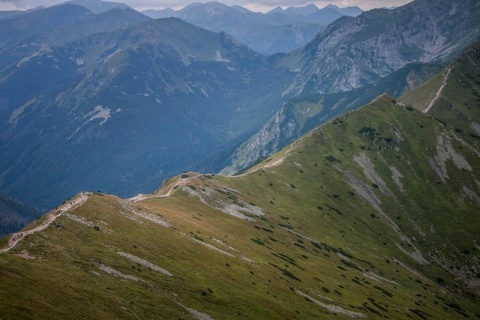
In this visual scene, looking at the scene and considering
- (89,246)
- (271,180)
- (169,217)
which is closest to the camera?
(89,246)

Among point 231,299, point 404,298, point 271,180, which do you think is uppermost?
point 271,180

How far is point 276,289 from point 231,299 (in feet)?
59.1

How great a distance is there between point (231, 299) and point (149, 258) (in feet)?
51.1

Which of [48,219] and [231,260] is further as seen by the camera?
[231,260]

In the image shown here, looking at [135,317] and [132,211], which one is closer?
[135,317]

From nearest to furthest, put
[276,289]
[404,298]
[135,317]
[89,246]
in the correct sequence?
[135,317], [89,246], [276,289], [404,298]

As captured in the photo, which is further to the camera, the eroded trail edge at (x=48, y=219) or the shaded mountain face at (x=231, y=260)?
the eroded trail edge at (x=48, y=219)

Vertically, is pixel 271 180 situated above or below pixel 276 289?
above

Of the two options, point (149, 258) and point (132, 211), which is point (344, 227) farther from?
point (149, 258)

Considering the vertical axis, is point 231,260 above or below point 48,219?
below

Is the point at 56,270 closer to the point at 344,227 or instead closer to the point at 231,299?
the point at 231,299

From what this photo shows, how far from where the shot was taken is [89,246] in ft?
224

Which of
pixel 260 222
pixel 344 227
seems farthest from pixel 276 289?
pixel 344 227

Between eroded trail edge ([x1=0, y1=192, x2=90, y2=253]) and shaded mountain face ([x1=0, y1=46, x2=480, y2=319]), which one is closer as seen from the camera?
shaded mountain face ([x1=0, y1=46, x2=480, y2=319])
